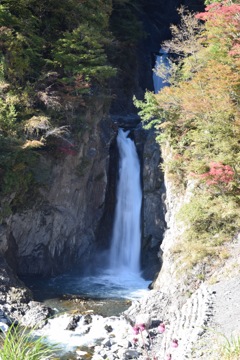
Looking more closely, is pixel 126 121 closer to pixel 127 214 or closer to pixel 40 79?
pixel 127 214

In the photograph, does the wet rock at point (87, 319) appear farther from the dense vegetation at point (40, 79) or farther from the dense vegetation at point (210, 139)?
the dense vegetation at point (40, 79)

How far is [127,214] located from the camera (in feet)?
69.6

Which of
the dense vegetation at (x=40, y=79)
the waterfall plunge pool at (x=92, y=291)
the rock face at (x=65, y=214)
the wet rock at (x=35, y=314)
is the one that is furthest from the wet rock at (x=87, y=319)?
the dense vegetation at (x=40, y=79)

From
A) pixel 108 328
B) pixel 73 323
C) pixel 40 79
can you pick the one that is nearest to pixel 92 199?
pixel 40 79

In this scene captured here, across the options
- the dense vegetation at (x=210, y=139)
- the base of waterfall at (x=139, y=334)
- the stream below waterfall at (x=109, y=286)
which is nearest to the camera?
the base of waterfall at (x=139, y=334)

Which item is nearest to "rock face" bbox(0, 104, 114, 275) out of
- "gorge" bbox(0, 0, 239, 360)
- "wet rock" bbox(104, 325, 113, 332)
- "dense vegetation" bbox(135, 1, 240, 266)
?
"gorge" bbox(0, 0, 239, 360)

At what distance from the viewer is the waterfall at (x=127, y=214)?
808 inches

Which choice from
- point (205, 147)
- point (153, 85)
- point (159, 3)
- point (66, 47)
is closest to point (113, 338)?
point (205, 147)

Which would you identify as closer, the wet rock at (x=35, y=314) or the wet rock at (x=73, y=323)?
the wet rock at (x=73, y=323)

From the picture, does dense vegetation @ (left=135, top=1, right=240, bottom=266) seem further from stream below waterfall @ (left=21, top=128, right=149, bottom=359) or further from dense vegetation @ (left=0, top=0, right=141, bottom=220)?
dense vegetation @ (left=0, top=0, right=141, bottom=220)

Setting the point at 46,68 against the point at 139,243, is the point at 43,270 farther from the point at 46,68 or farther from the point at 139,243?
the point at 46,68

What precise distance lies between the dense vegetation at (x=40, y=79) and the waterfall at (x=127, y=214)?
367cm

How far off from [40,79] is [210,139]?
8.12m

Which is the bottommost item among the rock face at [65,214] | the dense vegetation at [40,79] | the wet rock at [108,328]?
the wet rock at [108,328]
